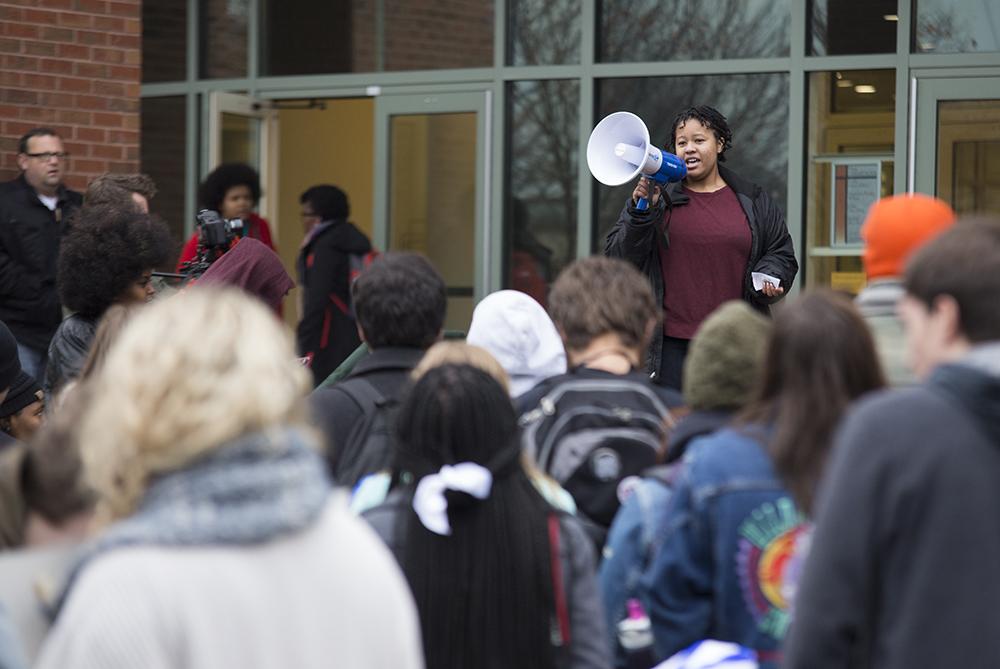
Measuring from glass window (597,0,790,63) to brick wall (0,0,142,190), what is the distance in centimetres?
297

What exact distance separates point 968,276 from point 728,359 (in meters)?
0.89

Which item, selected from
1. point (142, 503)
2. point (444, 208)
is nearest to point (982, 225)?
point (142, 503)

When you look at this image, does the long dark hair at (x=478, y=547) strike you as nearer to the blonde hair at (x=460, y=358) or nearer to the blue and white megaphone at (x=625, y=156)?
the blonde hair at (x=460, y=358)

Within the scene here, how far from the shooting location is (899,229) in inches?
148

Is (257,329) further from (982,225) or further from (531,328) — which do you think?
(531,328)

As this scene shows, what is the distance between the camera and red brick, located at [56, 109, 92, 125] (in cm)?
860

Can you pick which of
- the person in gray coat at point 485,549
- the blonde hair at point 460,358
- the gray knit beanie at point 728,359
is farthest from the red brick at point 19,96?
the gray knit beanie at point 728,359

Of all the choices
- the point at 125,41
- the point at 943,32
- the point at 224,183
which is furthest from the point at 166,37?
the point at 943,32

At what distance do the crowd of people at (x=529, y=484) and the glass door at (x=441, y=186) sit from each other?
16.1 ft

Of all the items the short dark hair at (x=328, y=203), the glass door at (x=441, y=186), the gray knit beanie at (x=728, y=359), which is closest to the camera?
the gray knit beanie at (x=728, y=359)

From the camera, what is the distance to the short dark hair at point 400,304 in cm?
418

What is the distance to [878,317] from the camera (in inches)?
149

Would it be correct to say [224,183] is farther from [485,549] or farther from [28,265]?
[485,549]

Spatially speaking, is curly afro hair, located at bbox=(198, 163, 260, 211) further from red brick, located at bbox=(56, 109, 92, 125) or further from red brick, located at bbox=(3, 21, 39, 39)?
red brick, located at bbox=(3, 21, 39, 39)
